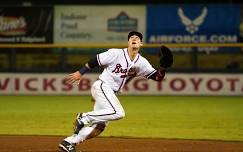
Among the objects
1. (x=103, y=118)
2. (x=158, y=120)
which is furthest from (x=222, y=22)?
(x=103, y=118)

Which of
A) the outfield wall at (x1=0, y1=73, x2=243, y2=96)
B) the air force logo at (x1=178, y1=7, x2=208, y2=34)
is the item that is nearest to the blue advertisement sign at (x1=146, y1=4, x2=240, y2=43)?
the air force logo at (x1=178, y1=7, x2=208, y2=34)

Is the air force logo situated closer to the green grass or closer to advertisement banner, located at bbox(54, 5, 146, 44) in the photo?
advertisement banner, located at bbox(54, 5, 146, 44)

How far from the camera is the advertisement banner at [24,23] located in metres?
19.1

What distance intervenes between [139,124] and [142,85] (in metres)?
6.05

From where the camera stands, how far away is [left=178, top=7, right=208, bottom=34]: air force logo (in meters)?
19.0

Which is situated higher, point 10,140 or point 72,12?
point 72,12

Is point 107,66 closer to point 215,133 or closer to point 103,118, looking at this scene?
point 103,118

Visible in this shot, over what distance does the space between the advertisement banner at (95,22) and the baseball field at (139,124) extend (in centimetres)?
283

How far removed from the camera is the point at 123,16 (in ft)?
63.4

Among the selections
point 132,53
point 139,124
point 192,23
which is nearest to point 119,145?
point 132,53

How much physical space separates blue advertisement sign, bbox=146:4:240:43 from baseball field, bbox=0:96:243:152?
8.55 ft

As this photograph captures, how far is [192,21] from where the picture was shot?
19141 millimetres

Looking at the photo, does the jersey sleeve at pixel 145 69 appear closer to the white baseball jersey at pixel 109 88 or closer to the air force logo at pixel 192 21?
the white baseball jersey at pixel 109 88

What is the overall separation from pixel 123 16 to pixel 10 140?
10.6m
